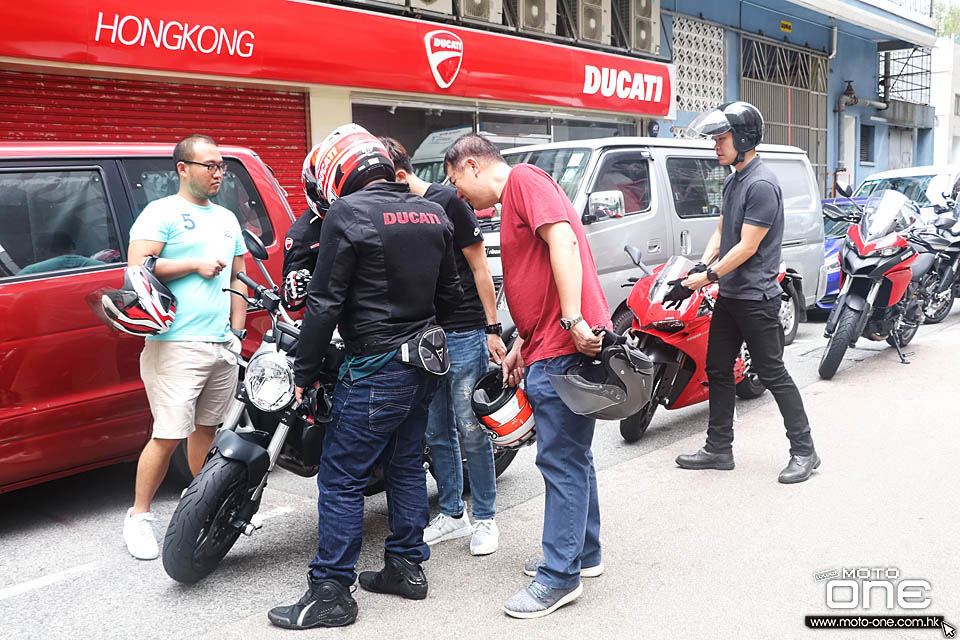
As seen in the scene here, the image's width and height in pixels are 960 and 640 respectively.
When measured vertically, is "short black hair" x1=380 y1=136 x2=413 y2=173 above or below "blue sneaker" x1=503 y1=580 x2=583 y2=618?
above

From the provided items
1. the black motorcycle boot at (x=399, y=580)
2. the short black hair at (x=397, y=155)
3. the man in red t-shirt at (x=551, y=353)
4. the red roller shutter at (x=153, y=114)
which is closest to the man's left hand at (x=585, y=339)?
the man in red t-shirt at (x=551, y=353)

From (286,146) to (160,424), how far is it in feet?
21.7

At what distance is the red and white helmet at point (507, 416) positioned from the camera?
139 inches

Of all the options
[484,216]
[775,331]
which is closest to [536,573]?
[775,331]

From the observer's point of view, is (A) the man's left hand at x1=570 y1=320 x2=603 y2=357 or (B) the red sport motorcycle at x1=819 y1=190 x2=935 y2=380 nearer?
(A) the man's left hand at x1=570 y1=320 x2=603 y2=357

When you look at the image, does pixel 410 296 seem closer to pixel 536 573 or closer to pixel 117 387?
pixel 536 573

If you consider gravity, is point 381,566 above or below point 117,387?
below

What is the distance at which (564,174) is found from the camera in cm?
701

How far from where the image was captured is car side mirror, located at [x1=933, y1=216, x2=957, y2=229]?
31.6ft

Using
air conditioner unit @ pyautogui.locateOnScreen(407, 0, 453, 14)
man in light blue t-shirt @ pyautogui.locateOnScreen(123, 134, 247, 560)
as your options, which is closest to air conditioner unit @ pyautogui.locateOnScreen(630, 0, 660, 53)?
air conditioner unit @ pyautogui.locateOnScreen(407, 0, 453, 14)

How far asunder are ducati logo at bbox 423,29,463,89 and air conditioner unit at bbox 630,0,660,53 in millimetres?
4587

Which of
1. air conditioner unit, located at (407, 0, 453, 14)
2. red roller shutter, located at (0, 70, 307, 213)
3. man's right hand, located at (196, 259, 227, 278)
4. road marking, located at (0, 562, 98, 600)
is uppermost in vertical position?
air conditioner unit, located at (407, 0, 453, 14)

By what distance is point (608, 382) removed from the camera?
330 cm

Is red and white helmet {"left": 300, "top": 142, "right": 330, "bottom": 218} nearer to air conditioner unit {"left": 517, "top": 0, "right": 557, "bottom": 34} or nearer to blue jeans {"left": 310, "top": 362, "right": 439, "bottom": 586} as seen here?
blue jeans {"left": 310, "top": 362, "right": 439, "bottom": 586}
